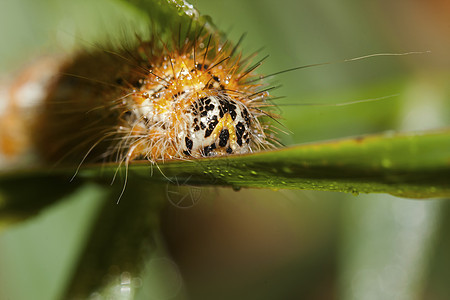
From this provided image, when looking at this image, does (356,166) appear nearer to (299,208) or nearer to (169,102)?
(169,102)

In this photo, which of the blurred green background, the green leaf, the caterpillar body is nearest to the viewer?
the green leaf

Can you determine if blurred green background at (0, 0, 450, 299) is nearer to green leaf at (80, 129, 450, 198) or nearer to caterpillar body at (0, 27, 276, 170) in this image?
caterpillar body at (0, 27, 276, 170)

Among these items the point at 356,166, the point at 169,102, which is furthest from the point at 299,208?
the point at 356,166

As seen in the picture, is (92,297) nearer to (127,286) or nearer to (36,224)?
(127,286)

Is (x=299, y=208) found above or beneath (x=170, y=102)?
beneath

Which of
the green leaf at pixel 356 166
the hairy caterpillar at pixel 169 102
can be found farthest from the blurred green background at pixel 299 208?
the green leaf at pixel 356 166

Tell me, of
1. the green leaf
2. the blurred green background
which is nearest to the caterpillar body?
the green leaf

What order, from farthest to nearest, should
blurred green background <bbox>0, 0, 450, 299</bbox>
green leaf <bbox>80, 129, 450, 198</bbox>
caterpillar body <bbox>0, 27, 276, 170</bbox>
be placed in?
blurred green background <bbox>0, 0, 450, 299</bbox>, caterpillar body <bbox>0, 27, 276, 170</bbox>, green leaf <bbox>80, 129, 450, 198</bbox>

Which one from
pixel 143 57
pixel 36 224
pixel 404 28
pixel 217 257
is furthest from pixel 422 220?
pixel 36 224
